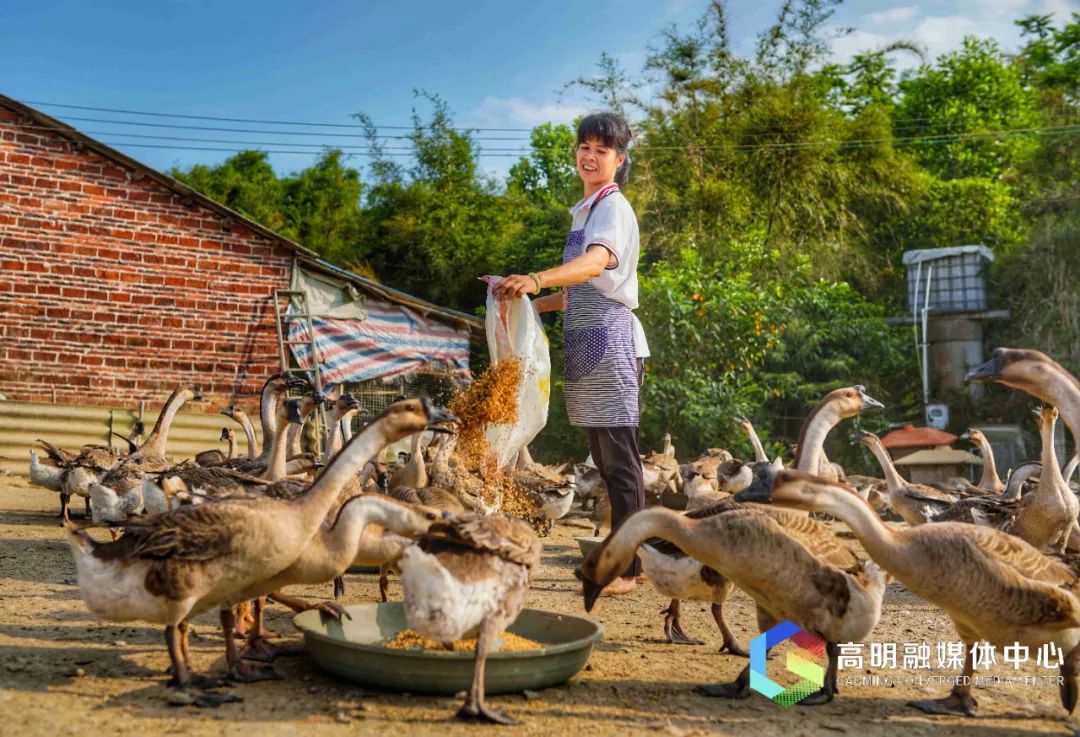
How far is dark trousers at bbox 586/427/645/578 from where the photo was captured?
723cm

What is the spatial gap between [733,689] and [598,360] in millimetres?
2779

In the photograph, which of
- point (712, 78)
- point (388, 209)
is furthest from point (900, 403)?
point (388, 209)

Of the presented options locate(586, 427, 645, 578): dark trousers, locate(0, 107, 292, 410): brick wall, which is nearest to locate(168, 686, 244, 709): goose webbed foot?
locate(586, 427, 645, 578): dark trousers

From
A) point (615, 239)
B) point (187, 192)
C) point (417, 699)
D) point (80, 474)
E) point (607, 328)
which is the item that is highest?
point (187, 192)

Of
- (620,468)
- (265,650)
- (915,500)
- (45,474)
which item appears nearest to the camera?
(265,650)

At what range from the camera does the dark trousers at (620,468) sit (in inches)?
285

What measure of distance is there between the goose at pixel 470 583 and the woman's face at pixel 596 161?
128 inches

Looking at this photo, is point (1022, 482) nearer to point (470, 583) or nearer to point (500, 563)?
point (500, 563)

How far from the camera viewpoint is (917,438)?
21.2 meters

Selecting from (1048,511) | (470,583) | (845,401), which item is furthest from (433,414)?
(1048,511)

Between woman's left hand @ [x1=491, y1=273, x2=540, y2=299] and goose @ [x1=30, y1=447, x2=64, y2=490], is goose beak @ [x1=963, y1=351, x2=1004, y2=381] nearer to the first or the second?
woman's left hand @ [x1=491, y1=273, x2=540, y2=299]

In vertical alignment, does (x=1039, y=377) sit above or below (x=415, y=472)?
above

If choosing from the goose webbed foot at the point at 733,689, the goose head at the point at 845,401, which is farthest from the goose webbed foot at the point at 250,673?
the goose head at the point at 845,401

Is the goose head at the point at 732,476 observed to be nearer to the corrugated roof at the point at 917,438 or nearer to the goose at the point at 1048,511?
the goose at the point at 1048,511
